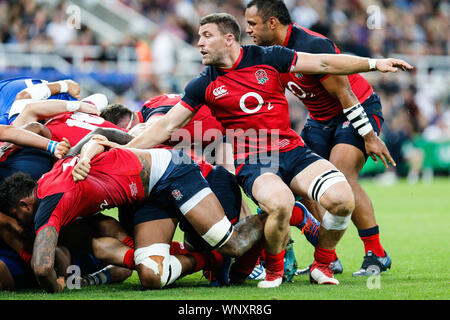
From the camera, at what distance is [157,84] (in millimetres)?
15992

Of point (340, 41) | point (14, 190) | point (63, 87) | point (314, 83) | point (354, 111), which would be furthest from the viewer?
point (340, 41)

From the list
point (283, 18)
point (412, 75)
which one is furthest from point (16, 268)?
point (412, 75)

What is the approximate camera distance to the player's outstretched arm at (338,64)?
5.72m

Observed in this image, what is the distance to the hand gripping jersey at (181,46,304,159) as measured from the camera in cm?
571

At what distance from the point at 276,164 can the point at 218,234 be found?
2.56 ft

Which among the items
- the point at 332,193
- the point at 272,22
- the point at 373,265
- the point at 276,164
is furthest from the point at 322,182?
the point at 272,22

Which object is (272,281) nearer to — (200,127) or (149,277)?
(149,277)

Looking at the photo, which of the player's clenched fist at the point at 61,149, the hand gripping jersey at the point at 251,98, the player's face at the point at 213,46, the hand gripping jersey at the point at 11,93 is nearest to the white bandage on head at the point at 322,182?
the hand gripping jersey at the point at 251,98

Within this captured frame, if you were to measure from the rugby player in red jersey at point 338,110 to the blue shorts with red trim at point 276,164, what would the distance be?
77 cm

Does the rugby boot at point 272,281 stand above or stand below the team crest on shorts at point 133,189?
below

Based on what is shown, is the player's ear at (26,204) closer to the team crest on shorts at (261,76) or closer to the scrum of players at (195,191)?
the scrum of players at (195,191)

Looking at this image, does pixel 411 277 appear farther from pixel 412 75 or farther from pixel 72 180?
pixel 412 75

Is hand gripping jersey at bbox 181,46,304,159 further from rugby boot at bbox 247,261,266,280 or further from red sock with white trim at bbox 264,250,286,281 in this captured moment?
rugby boot at bbox 247,261,266,280

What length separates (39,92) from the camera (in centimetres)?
719
